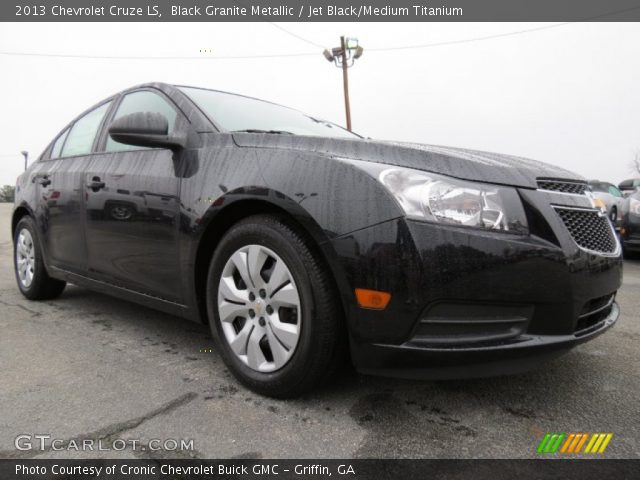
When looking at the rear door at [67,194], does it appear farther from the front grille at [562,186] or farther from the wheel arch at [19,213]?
the front grille at [562,186]

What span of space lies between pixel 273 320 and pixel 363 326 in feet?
1.30

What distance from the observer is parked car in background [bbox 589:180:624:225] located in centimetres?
995

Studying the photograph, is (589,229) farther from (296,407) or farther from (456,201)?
(296,407)

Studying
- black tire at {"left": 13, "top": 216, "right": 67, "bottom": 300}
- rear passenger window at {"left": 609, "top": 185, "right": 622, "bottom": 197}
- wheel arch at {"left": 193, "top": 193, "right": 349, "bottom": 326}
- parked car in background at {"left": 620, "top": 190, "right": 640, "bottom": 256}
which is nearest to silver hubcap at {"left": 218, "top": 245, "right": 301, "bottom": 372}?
wheel arch at {"left": 193, "top": 193, "right": 349, "bottom": 326}

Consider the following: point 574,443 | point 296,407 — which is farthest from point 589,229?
point 296,407

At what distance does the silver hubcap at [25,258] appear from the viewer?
11.8 feet

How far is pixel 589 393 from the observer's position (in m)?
1.87

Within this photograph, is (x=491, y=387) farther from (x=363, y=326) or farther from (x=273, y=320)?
(x=273, y=320)

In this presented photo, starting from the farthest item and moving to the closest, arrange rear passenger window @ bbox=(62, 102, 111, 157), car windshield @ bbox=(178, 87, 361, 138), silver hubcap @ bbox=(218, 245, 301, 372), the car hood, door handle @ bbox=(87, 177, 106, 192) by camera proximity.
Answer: rear passenger window @ bbox=(62, 102, 111, 157)
door handle @ bbox=(87, 177, 106, 192)
car windshield @ bbox=(178, 87, 361, 138)
silver hubcap @ bbox=(218, 245, 301, 372)
the car hood

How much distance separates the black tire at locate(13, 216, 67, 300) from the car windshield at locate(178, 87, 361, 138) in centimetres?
197

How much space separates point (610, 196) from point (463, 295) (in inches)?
440

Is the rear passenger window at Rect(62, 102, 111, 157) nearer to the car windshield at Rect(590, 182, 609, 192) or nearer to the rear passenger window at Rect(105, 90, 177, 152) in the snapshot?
the rear passenger window at Rect(105, 90, 177, 152)

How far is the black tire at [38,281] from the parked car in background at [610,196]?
9990 millimetres

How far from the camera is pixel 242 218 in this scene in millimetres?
2014
